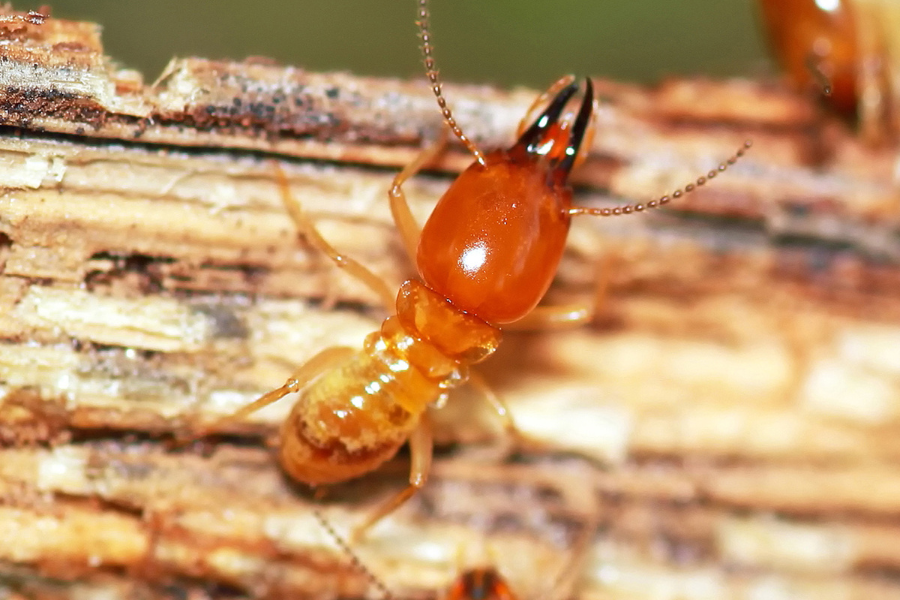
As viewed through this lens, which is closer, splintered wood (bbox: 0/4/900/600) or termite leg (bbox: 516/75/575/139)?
splintered wood (bbox: 0/4/900/600)

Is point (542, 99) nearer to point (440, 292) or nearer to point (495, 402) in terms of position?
point (440, 292)

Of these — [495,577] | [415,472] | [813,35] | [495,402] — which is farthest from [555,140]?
[813,35]

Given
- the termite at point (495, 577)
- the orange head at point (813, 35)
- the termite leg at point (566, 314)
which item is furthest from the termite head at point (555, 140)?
the orange head at point (813, 35)

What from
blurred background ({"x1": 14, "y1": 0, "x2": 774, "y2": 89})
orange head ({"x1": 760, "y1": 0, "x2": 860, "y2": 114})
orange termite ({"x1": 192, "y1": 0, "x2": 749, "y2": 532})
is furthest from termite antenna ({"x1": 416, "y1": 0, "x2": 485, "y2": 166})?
orange head ({"x1": 760, "y1": 0, "x2": 860, "y2": 114})

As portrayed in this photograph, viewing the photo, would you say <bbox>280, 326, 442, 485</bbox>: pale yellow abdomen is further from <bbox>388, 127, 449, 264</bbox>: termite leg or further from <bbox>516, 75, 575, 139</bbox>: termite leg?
<bbox>516, 75, 575, 139</bbox>: termite leg

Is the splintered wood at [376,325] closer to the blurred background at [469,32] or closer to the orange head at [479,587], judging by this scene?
the orange head at [479,587]

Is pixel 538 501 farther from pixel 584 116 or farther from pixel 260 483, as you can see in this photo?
pixel 584 116
